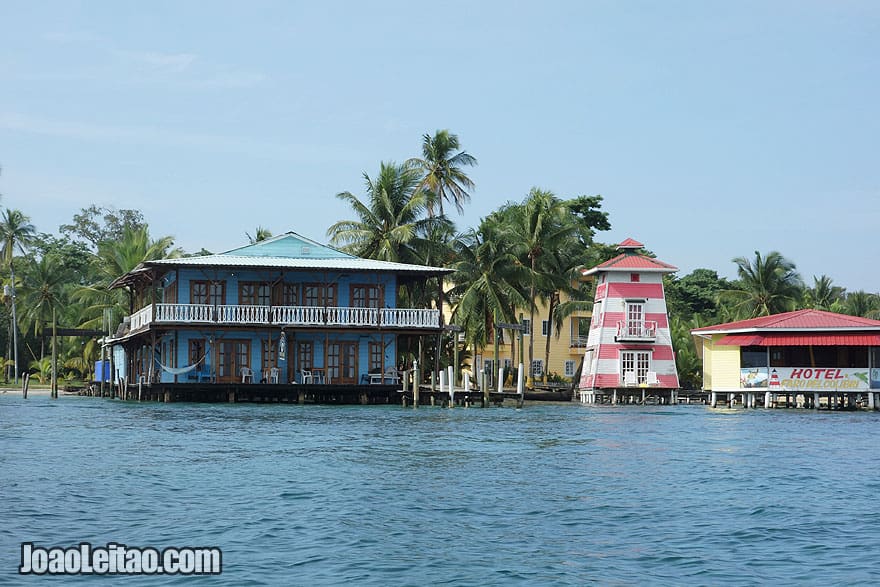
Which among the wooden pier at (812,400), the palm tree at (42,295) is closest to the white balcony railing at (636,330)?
the wooden pier at (812,400)

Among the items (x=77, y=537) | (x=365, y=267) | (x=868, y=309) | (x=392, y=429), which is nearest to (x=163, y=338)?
(x=365, y=267)

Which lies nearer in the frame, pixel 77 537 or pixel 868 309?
pixel 77 537

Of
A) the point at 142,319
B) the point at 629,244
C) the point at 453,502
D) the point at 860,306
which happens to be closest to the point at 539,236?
the point at 629,244

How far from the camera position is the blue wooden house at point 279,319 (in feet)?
136

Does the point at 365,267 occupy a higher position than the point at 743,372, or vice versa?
the point at 365,267

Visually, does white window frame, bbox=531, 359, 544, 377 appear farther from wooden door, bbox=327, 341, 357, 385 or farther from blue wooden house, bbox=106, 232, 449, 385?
wooden door, bbox=327, 341, 357, 385

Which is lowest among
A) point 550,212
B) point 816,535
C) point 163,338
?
point 816,535

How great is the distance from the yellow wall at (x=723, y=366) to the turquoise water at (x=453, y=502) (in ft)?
64.3

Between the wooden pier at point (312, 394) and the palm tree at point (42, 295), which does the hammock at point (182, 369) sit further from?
the palm tree at point (42, 295)

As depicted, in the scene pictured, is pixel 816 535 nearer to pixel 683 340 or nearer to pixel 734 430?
pixel 734 430

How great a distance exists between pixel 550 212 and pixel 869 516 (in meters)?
40.2

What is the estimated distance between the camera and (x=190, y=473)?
19.1 metres

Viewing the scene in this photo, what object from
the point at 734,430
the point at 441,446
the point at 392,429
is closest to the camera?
the point at 441,446

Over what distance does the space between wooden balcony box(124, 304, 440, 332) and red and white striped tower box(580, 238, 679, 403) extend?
11.4 m
